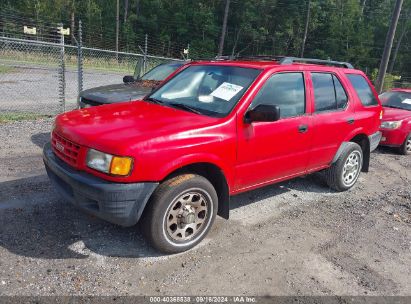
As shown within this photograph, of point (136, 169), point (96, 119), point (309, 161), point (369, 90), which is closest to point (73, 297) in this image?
point (136, 169)

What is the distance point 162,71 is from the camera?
8.23 meters

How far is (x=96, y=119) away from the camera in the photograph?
359 centimetres

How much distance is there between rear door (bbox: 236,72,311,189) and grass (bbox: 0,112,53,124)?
20.0ft

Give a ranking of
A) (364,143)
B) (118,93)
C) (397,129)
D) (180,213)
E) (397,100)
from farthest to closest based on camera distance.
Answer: (397,100), (397,129), (118,93), (364,143), (180,213)

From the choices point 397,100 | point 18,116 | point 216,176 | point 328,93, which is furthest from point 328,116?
point 18,116

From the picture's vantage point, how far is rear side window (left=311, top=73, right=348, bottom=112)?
15.3 ft

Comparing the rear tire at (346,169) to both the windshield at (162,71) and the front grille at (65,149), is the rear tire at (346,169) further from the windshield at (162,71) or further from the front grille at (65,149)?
the windshield at (162,71)

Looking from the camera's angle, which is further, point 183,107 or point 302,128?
point 302,128

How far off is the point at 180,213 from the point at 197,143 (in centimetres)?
70

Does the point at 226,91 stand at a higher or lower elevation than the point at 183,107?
higher

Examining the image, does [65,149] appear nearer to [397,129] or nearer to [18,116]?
[18,116]

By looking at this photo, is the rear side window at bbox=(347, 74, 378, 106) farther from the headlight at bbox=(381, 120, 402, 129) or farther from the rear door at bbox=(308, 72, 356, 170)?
the headlight at bbox=(381, 120, 402, 129)

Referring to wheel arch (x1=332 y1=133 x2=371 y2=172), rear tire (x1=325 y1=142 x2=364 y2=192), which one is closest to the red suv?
rear tire (x1=325 y1=142 x2=364 y2=192)

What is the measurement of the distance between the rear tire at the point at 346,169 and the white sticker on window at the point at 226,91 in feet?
7.11
